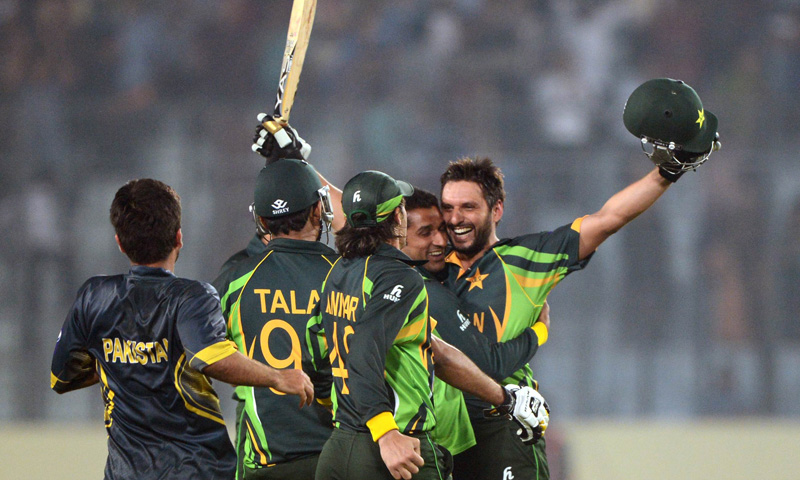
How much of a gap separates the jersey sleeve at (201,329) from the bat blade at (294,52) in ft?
5.04

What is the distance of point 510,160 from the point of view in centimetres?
836

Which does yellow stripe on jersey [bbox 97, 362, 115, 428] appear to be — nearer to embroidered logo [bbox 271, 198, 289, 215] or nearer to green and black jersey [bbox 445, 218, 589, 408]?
embroidered logo [bbox 271, 198, 289, 215]

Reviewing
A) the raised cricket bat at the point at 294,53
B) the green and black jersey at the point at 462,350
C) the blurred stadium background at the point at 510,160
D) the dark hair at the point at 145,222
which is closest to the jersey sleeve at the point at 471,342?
the green and black jersey at the point at 462,350

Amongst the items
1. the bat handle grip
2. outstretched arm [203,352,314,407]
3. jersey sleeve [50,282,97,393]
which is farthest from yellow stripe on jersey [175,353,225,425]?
the bat handle grip

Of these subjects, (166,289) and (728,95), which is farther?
(728,95)

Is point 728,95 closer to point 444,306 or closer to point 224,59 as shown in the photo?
point 224,59

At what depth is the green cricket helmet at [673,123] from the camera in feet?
10.7

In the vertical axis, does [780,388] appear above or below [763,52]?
below

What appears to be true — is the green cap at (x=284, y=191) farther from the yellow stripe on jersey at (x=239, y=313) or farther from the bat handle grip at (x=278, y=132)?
the bat handle grip at (x=278, y=132)

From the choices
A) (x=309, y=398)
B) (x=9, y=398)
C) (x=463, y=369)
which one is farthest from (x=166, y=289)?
(x=9, y=398)

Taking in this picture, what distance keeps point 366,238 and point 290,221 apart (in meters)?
0.59

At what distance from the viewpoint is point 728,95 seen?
9.00 metres

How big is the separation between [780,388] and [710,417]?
0.64 m

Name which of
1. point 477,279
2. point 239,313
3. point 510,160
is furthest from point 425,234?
point 510,160
